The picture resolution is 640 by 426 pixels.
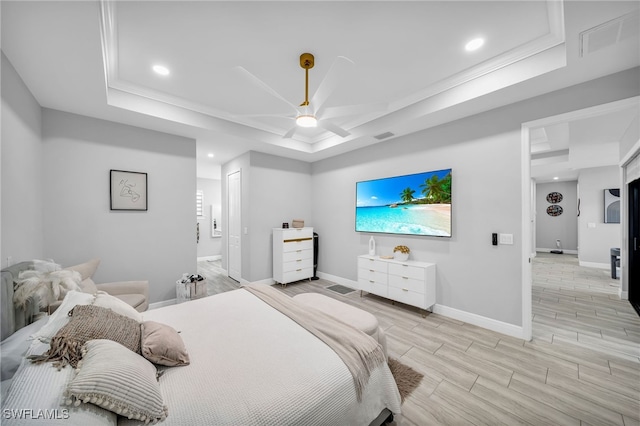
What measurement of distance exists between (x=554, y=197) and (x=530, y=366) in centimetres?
923

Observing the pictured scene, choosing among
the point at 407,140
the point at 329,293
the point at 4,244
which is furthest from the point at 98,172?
the point at 407,140

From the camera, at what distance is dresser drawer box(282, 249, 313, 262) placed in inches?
186

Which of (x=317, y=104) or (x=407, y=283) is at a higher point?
(x=317, y=104)

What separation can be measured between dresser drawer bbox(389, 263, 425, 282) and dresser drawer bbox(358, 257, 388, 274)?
0.13 m

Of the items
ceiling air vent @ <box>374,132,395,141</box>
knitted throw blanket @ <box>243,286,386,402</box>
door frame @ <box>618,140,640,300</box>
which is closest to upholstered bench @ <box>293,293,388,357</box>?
knitted throw blanket @ <box>243,286,386,402</box>

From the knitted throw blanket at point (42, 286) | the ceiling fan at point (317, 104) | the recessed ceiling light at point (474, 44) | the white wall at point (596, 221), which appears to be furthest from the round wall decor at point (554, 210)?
the knitted throw blanket at point (42, 286)

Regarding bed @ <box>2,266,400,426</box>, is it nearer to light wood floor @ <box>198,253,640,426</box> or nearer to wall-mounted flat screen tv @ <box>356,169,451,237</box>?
light wood floor @ <box>198,253,640,426</box>

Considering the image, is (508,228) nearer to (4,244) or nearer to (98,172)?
(4,244)

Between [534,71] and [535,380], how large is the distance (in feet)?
9.10

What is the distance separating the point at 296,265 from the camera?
4.87 m

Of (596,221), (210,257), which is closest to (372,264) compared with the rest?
(210,257)

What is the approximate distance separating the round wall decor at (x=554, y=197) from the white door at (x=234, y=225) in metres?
10.6

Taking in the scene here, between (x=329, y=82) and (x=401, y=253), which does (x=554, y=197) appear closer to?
(x=401, y=253)

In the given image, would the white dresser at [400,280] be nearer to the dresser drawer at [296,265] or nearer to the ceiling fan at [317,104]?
the dresser drawer at [296,265]
